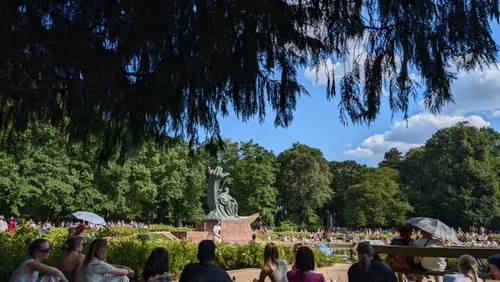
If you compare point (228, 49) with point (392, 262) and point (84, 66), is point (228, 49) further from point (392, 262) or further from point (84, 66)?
point (392, 262)

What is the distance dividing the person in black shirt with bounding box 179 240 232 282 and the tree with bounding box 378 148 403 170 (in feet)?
210

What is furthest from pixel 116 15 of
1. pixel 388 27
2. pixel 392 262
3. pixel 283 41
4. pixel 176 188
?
pixel 176 188

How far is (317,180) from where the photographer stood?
49.5 meters

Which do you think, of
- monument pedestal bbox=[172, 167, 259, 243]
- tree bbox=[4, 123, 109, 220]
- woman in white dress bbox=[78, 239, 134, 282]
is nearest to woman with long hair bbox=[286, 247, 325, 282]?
woman in white dress bbox=[78, 239, 134, 282]

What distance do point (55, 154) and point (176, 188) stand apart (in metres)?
12.6

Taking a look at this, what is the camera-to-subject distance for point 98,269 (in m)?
3.93

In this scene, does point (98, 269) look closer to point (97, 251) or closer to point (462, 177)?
point (97, 251)

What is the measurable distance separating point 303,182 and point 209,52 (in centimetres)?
4731

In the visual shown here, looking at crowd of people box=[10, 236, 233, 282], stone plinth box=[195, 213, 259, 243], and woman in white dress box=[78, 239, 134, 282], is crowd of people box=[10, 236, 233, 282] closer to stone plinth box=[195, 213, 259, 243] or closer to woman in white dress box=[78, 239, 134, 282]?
woman in white dress box=[78, 239, 134, 282]

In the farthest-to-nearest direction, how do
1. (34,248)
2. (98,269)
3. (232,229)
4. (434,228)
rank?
(232,229) < (434,228) < (34,248) < (98,269)

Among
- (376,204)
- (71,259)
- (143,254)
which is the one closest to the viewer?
(71,259)

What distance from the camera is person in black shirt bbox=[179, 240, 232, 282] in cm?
299

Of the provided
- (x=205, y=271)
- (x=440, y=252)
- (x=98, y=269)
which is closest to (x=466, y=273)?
(x=440, y=252)

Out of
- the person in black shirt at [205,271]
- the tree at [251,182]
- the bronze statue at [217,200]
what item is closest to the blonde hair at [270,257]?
the person in black shirt at [205,271]
